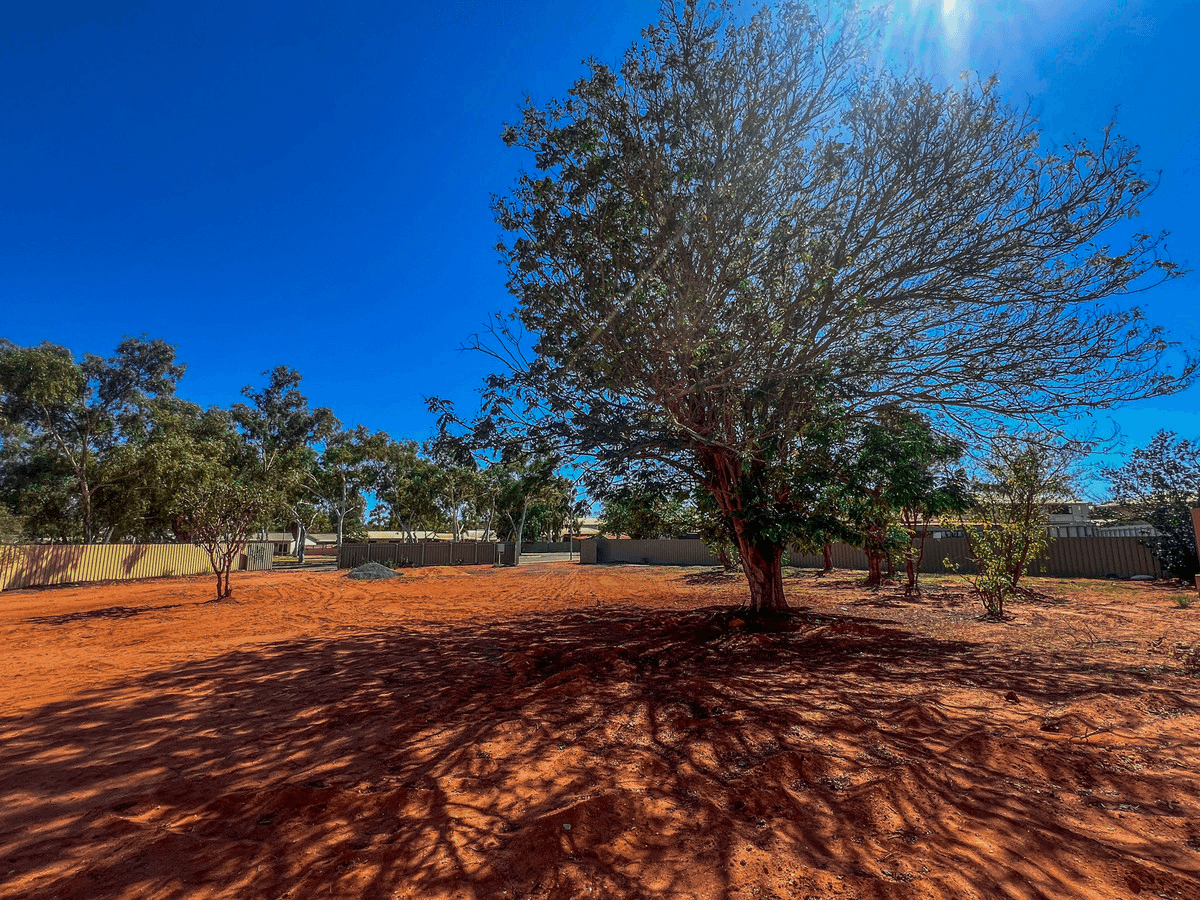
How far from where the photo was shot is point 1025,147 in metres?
7.47

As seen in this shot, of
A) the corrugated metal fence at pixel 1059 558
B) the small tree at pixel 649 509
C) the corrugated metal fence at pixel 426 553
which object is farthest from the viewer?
the corrugated metal fence at pixel 426 553

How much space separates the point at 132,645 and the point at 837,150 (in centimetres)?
1411

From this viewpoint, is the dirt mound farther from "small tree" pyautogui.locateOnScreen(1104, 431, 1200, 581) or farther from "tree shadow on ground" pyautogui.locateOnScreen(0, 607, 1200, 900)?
"small tree" pyautogui.locateOnScreen(1104, 431, 1200, 581)

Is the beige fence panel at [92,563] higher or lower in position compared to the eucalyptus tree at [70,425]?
lower

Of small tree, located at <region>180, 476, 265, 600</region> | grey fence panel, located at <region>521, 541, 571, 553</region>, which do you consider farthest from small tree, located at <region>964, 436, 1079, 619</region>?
grey fence panel, located at <region>521, 541, 571, 553</region>

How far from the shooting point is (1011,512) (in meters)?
12.4

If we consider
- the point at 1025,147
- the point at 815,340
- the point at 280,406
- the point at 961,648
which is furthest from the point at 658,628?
the point at 280,406

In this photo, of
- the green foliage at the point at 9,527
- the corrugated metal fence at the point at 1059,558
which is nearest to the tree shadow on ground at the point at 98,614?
the corrugated metal fence at the point at 1059,558

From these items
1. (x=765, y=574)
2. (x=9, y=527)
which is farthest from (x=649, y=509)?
(x=9, y=527)

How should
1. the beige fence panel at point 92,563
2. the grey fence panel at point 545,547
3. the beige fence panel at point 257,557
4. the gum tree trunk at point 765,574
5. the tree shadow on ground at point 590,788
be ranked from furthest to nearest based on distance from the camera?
1. the grey fence panel at point 545,547
2. the beige fence panel at point 257,557
3. the beige fence panel at point 92,563
4. the gum tree trunk at point 765,574
5. the tree shadow on ground at point 590,788

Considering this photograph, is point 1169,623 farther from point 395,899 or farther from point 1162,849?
point 395,899

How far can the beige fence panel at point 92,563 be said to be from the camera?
2108 centimetres

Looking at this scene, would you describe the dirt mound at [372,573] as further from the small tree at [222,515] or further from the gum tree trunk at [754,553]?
the gum tree trunk at [754,553]

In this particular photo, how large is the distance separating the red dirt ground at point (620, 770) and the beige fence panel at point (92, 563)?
702 inches
